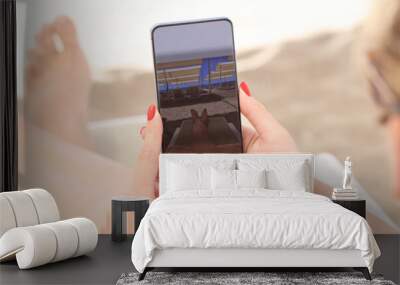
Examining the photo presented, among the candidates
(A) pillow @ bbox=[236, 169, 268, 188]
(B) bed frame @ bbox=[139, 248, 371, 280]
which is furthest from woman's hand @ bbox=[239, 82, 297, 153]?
(B) bed frame @ bbox=[139, 248, 371, 280]

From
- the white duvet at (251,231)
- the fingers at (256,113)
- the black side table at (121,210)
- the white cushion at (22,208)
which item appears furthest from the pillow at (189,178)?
the white duvet at (251,231)

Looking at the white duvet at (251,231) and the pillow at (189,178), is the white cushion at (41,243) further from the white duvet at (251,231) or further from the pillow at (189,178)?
the pillow at (189,178)

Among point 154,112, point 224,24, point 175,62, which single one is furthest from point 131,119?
point 224,24

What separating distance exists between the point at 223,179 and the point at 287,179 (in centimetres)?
69

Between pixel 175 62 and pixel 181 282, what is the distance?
3223mm

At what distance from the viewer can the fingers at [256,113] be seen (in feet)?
24.9

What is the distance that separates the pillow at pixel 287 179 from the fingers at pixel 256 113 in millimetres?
728

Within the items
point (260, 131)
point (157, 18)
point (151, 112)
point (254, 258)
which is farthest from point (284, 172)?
point (157, 18)

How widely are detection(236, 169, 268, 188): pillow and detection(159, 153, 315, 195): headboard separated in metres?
0.42

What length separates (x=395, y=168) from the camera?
7500mm

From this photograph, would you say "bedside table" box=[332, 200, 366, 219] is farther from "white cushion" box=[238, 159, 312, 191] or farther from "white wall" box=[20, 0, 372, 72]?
"white wall" box=[20, 0, 372, 72]

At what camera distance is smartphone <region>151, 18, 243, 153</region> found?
757 cm

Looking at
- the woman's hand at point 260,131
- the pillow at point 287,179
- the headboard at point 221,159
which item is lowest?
the pillow at point 287,179

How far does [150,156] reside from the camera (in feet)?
25.1
